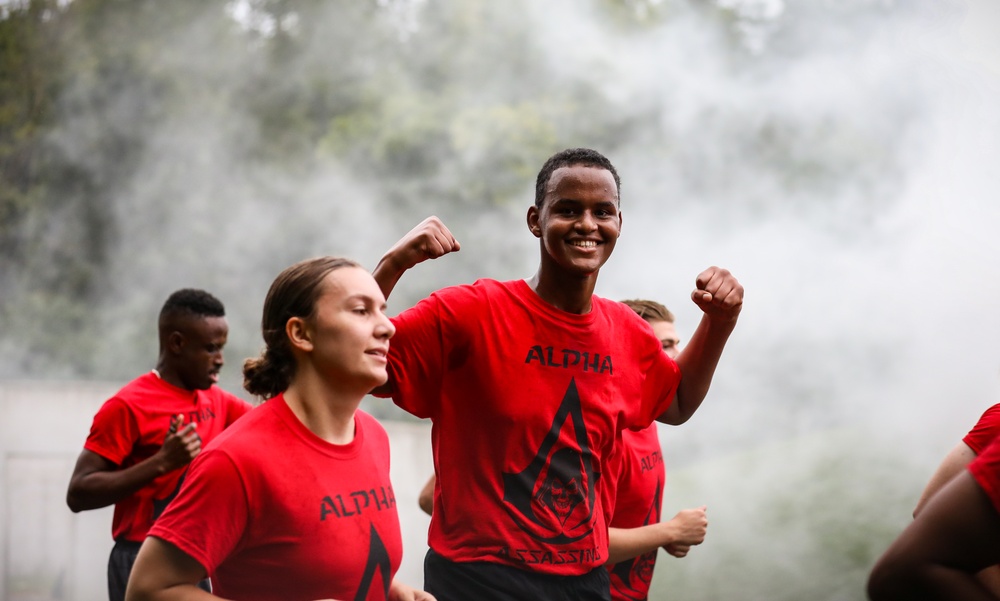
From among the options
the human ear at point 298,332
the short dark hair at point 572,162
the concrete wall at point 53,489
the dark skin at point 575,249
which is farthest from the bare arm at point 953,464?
the concrete wall at point 53,489

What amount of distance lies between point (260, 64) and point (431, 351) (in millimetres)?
7684

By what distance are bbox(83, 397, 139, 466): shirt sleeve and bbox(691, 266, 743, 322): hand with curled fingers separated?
Answer: 2363 millimetres

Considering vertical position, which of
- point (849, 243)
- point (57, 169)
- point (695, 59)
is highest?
point (695, 59)

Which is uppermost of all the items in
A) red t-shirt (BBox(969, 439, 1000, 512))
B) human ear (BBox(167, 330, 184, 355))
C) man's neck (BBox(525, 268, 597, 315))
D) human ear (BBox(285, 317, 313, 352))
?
man's neck (BBox(525, 268, 597, 315))

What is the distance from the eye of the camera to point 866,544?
243 inches

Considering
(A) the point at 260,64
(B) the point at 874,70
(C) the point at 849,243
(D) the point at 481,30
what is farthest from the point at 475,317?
(A) the point at 260,64

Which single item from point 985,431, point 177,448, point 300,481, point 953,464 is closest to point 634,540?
point 953,464

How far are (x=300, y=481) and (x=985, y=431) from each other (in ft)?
4.85

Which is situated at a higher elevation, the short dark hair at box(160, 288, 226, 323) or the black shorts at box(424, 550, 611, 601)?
the short dark hair at box(160, 288, 226, 323)

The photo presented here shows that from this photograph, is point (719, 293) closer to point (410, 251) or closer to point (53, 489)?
point (410, 251)

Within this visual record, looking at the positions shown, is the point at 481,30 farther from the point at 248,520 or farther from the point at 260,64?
the point at 248,520

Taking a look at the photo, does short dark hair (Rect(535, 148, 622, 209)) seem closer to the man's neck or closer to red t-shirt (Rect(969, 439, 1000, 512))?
the man's neck

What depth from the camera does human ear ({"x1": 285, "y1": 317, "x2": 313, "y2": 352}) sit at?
211cm

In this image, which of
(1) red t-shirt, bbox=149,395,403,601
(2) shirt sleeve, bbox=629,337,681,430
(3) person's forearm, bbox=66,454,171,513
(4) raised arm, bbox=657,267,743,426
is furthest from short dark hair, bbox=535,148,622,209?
(3) person's forearm, bbox=66,454,171,513
